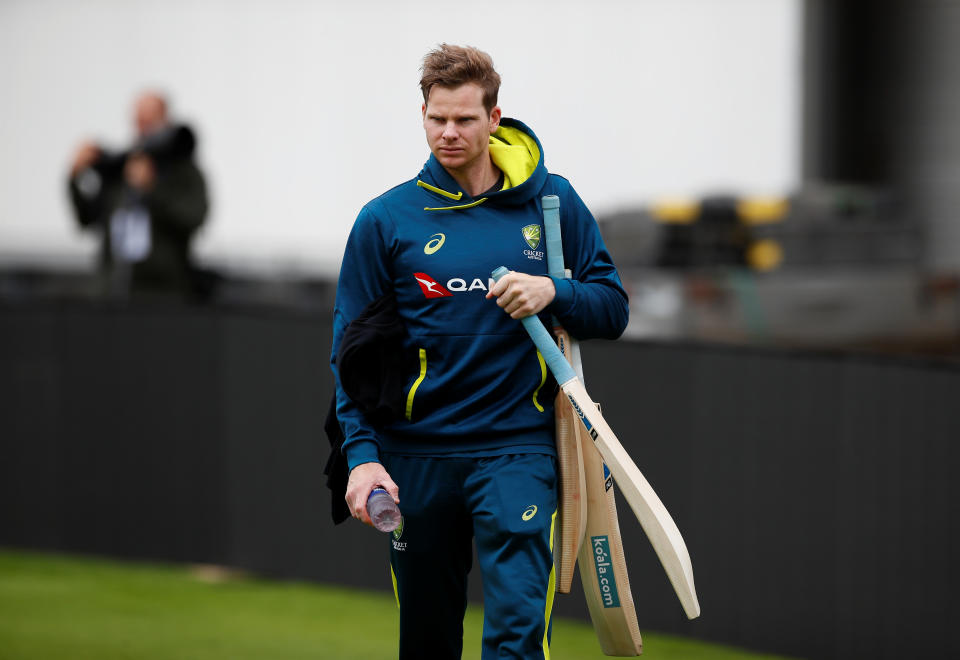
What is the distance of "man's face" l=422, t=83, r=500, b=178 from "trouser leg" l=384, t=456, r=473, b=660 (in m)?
0.81

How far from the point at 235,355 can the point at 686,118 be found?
10.9 meters

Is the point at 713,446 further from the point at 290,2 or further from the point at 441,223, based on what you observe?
the point at 290,2

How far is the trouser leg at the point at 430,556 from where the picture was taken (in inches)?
152

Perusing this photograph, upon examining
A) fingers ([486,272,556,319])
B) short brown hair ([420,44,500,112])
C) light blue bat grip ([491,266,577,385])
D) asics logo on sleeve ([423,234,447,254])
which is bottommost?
light blue bat grip ([491,266,577,385])

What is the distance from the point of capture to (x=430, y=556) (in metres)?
3.92

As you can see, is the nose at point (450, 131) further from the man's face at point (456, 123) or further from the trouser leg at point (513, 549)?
the trouser leg at point (513, 549)

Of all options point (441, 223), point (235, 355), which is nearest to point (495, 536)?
point (441, 223)

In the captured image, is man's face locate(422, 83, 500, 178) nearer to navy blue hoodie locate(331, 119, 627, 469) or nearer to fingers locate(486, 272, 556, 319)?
navy blue hoodie locate(331, 119, 627, 469)

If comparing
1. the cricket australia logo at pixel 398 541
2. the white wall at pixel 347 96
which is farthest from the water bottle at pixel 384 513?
the white wall at pixel 347 96

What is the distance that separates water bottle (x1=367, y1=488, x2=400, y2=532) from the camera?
3.61m

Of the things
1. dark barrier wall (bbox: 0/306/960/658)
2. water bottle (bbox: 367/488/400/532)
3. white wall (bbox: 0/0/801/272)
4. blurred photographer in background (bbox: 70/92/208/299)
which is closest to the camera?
water bottle (bbox: 367/488/400/532)

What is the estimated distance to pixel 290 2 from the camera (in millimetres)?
17750

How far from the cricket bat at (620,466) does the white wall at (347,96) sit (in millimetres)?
12588

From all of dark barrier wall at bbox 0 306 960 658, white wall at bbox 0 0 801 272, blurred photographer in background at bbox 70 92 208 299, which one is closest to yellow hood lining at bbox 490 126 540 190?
→ dark barrier wall at bbox 0 306 960 658
